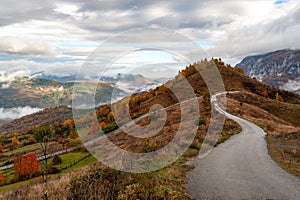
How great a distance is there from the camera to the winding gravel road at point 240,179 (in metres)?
11.3

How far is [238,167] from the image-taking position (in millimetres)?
16172

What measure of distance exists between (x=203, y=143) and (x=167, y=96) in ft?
289

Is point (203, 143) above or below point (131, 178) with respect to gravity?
below

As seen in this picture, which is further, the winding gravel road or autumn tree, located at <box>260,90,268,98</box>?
autumn tree, located at <box>260,90,268,98</box>

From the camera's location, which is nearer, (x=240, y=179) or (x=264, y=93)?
(x=240, y=179)

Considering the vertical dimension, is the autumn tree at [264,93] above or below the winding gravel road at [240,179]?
below

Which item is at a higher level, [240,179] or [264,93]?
[240,179]

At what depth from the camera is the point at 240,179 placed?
528 inches

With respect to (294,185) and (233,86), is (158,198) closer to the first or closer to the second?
(294,185)

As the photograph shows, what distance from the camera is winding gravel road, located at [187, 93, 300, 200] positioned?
1128cm

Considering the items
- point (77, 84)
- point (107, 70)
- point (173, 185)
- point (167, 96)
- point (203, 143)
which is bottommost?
point (167, 96)

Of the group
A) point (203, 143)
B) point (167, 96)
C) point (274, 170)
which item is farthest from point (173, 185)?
point (167, 96)

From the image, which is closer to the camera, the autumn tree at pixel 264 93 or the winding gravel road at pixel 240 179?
the winding gravel road at pixel 240 179

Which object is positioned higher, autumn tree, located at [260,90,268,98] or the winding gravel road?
the winding gravel road
